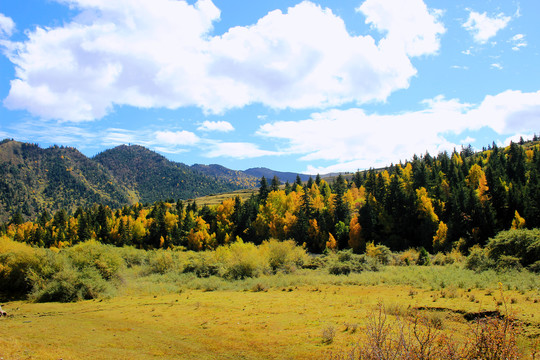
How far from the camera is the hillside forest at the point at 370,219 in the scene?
6338 cm

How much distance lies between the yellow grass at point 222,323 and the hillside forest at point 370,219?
146 ft

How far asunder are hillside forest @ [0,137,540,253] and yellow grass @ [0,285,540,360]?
146 feet

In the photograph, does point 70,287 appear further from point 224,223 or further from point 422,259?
point 224,223

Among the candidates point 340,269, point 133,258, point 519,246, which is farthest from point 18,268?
point 519,246

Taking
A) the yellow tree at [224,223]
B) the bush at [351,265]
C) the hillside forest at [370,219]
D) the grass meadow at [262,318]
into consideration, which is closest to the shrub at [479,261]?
the grass meadow at [262,318]

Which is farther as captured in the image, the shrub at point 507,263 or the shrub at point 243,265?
the shrub at point 243,265

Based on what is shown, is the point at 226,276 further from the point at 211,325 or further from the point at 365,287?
the point at 211,325

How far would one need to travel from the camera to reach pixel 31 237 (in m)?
124

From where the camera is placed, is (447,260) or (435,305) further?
(447,260)

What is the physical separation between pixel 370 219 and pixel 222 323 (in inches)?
2454

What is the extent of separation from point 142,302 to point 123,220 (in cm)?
9568

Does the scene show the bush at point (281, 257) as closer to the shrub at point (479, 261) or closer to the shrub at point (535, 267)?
the shrub at point (479, 261)

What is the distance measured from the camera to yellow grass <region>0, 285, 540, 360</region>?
13992 mm

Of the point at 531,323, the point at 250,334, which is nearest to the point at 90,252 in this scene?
the point at 250,334
